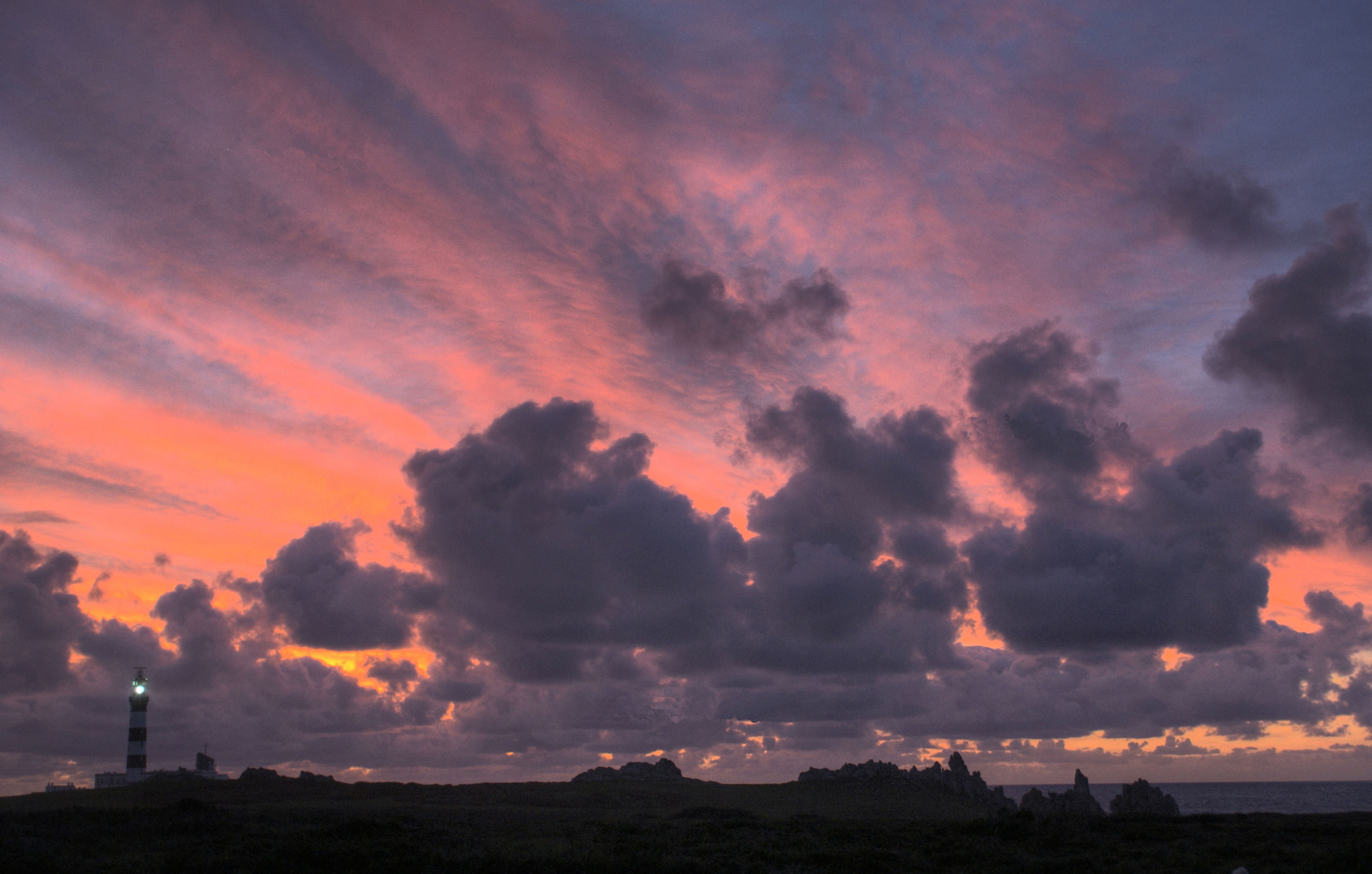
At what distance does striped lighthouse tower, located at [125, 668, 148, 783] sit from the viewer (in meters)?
125

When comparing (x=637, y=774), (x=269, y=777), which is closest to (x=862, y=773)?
(x=637, y=774)

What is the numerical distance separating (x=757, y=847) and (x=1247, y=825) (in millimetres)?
32098

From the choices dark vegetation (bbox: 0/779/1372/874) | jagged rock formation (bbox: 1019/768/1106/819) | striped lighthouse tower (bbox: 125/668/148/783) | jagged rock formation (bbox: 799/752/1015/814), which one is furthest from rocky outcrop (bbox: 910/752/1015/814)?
striped lighthouse tower (bbox: 125/668/148/783)

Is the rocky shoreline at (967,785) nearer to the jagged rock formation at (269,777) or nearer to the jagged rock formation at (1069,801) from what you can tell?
the jagged rock formation at (1069,801)

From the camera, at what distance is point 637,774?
588 feet

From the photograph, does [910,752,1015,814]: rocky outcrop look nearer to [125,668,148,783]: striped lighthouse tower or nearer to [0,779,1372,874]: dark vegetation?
[0,779,1372,874]: dark vegetation

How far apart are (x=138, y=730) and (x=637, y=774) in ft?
287

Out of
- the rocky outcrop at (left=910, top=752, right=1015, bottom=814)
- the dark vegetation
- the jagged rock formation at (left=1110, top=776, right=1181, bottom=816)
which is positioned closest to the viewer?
the dark vegetation

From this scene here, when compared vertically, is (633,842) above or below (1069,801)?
above

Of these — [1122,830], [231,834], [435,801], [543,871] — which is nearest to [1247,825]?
[1122,830]

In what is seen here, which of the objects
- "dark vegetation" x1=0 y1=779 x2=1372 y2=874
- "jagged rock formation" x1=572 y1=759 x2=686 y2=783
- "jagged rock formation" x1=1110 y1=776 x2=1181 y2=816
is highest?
"dark vegetation" x1=0 y1=779 x2=1372 y2=874

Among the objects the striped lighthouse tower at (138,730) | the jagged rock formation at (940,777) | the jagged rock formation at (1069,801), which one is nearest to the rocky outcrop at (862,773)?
the jagged rock formation at (940,777)

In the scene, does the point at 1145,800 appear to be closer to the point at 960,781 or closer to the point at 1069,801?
the point at 1069,801

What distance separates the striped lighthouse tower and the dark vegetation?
40221 mm
